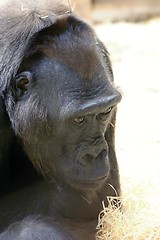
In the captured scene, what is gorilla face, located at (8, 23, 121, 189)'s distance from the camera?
3.07 meters

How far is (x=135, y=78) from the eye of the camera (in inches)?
283

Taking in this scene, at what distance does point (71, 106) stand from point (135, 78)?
165 inches

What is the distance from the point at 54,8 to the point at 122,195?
1271 mm

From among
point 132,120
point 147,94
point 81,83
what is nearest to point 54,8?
point 81,83

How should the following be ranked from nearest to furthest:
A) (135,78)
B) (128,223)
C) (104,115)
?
(104,115) → (128,223) → (135,78)

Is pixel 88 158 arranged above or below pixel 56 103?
below

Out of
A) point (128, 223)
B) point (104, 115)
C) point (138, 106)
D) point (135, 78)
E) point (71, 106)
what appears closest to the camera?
point (71, 106)

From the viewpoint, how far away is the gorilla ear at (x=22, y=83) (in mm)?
3098

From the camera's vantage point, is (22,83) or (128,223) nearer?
(22,83)

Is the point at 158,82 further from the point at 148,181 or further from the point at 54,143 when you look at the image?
the point at 54,143

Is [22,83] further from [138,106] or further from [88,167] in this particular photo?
[138,106]

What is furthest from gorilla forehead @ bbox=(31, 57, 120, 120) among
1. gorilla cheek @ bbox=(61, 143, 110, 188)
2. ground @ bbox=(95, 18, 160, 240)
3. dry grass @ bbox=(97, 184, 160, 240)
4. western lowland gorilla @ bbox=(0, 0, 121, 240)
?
dry grass @ bbox=(97, 184, 160, 240)

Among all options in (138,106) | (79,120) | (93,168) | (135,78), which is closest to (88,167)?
(93,168)

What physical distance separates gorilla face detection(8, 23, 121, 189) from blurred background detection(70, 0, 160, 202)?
85 centimetres
